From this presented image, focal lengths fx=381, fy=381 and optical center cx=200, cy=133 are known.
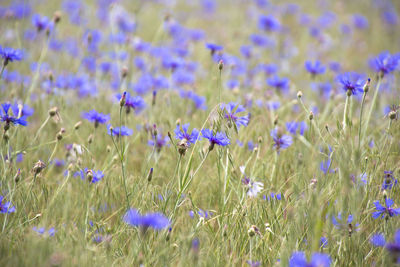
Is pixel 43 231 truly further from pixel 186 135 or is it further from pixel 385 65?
pixel 385 65

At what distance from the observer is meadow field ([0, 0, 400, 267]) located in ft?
3.91

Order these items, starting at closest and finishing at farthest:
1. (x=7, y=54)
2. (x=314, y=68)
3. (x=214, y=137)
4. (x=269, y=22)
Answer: (x=214, y=137) → (x=7, y=54) → (x=314, y=68) → (x=269, y=22)

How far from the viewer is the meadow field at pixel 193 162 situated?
46.9 inches

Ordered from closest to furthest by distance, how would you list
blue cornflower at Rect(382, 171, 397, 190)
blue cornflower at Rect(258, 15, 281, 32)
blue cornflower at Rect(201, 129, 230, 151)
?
blue cornflower at Rect(201, 129, 230, 151), blue cornflower at Rect(382, 171, 397, 190), blue cornflower at Rect(258, 15, 281, 32)

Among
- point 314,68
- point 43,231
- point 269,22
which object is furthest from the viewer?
point 269,22

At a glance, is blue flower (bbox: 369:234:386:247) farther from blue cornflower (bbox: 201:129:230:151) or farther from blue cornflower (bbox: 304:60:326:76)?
blue cornflower (bbox: 304:60:326:76)

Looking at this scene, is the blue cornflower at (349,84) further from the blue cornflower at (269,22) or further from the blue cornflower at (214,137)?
the blue cornflower at (269,22)

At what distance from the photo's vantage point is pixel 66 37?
4105 mm

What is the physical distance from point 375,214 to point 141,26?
4233 mm

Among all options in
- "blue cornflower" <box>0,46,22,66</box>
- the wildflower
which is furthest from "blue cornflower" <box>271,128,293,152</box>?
"blue cornflower" <box>0,46,22,66</box>

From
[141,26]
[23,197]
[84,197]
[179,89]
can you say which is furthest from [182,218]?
[141,26]

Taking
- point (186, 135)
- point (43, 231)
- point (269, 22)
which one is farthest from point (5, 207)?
point (269, 22)

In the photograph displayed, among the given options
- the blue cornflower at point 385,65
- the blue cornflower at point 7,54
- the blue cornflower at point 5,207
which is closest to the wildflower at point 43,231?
the blue cornflower at point 5,207

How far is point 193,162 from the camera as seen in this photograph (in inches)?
67.5
